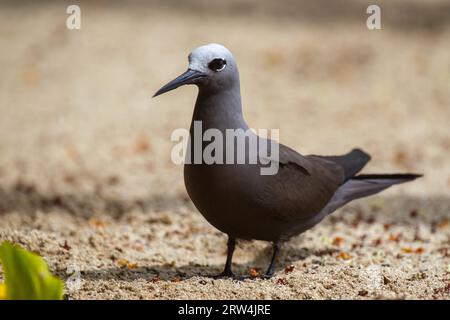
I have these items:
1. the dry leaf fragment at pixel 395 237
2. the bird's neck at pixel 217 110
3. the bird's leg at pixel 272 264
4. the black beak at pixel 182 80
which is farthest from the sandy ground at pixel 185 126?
the black beak at pixel 182 80

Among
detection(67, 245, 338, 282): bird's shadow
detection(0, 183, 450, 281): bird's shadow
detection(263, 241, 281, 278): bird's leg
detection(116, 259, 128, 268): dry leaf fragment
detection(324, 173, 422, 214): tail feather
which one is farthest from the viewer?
detection(0, 183, 450, 281): bird's shadow

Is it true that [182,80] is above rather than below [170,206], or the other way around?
above

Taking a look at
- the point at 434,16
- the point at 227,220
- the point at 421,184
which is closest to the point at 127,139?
the point at 421,184

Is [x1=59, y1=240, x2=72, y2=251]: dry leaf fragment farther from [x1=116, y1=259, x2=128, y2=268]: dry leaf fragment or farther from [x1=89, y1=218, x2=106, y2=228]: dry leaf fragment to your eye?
[x1=89, y1=218, x2=106, y2=228]: dry leaf fragment

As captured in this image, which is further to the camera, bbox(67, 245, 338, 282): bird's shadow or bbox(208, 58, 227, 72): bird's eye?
bbox(67, 245, 338, 282): bird's shadow

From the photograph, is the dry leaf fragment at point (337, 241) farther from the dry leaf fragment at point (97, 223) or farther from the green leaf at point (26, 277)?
the green leaf at point (26, 277)

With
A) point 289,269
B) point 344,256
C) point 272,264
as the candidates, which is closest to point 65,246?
point 272,264

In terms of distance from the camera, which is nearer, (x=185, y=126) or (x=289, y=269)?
(x=289, y=269)

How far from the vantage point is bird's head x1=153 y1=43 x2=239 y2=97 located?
3.95m

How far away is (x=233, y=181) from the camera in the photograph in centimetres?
403

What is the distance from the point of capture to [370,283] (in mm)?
4121

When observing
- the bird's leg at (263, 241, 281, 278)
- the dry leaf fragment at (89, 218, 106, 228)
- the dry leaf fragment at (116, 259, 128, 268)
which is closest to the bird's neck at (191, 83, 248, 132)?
the bird's leg at (263, 241, 281, 278)

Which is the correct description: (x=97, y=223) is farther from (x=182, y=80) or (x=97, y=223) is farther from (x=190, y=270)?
(x=182, y=80)

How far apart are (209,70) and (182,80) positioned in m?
0.19
